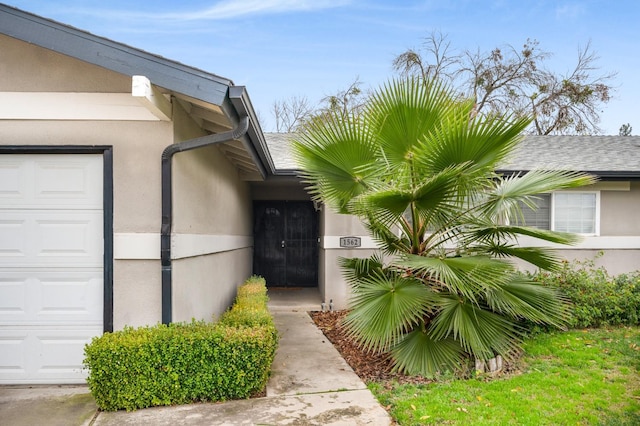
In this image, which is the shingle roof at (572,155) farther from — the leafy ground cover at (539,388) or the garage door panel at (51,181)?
the garage door panel at (51,181)

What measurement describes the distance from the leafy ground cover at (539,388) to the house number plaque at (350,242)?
2995 mm

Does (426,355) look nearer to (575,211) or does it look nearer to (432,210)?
(432,210)

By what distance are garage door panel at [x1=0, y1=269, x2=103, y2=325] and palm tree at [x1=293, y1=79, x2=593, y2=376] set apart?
2.79m

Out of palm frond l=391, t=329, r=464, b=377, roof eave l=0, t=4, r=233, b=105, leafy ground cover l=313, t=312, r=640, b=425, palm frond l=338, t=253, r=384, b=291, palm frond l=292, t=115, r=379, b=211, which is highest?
roof eave l=0, t=4, r=233, b=105

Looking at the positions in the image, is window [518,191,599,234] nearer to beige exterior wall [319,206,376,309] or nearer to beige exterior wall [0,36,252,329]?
beige exterior wall [319,206,376,309]

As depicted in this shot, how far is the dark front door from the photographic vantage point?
12.8 m

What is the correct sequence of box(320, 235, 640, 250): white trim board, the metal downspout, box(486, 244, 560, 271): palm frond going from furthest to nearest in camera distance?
box(320, 235, 640, 250): white trim board
box(486, 244, 560, 271): palm frond
the metal downspout

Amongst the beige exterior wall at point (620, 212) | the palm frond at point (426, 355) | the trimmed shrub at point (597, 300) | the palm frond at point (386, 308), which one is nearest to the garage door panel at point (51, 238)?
the palm frond at point (386, 308)

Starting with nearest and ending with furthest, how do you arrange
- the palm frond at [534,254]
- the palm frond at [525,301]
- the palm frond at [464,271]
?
the palm frond at [464,271] → the palm frond at [525,301] → the palm frond at [534,254]

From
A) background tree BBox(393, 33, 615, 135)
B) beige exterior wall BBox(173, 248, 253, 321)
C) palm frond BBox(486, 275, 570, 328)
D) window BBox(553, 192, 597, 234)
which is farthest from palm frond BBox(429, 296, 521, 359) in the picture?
background tree BBox(393, 33, 615, 135)

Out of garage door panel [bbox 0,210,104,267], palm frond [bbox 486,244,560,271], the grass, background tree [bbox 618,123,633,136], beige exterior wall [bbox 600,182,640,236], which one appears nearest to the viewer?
the grass

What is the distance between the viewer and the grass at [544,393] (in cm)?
414

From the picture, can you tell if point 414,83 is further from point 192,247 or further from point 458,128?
point 192,247

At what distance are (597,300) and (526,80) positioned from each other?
61.9ft
